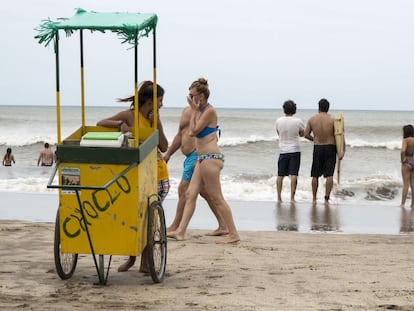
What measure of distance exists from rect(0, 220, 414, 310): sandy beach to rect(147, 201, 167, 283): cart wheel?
111 mm

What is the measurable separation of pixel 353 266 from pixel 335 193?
908 cm

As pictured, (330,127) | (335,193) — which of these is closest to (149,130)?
(330,127)

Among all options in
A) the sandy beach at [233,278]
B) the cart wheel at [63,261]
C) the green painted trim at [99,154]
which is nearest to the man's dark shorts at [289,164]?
the sandy beach at [233,278]

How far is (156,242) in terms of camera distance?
20.3ft

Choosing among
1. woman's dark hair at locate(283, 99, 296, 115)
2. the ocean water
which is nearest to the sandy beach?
woman's dark hair at locate(283, 99, 296, 115)

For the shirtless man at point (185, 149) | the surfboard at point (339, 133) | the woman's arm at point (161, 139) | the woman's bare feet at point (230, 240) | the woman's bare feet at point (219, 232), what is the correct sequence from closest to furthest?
the woman's arm at point (161, 139) < the woman's bare feet at point (230, 240) < the shirtless man at point (185, 149) < the woman's bare feet at point (219, 232) < the surfboard at point (339, 133)

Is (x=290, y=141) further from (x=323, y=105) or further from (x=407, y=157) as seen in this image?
(x=407, y=157)

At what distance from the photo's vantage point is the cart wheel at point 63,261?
5.96m

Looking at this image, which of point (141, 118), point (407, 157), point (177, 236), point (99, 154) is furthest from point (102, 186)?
point (407, 157)

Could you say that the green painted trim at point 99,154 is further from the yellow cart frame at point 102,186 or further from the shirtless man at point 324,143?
the shirtless man at point 324,143

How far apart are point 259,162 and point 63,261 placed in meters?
21.6

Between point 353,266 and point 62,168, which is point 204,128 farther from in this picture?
point 62,168

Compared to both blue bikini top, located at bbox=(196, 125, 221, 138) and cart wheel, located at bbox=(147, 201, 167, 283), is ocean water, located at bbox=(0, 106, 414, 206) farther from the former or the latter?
cart wheel, located at bbox=(147, 201, 167, 283)

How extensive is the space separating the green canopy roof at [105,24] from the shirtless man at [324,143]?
7.48 metres
